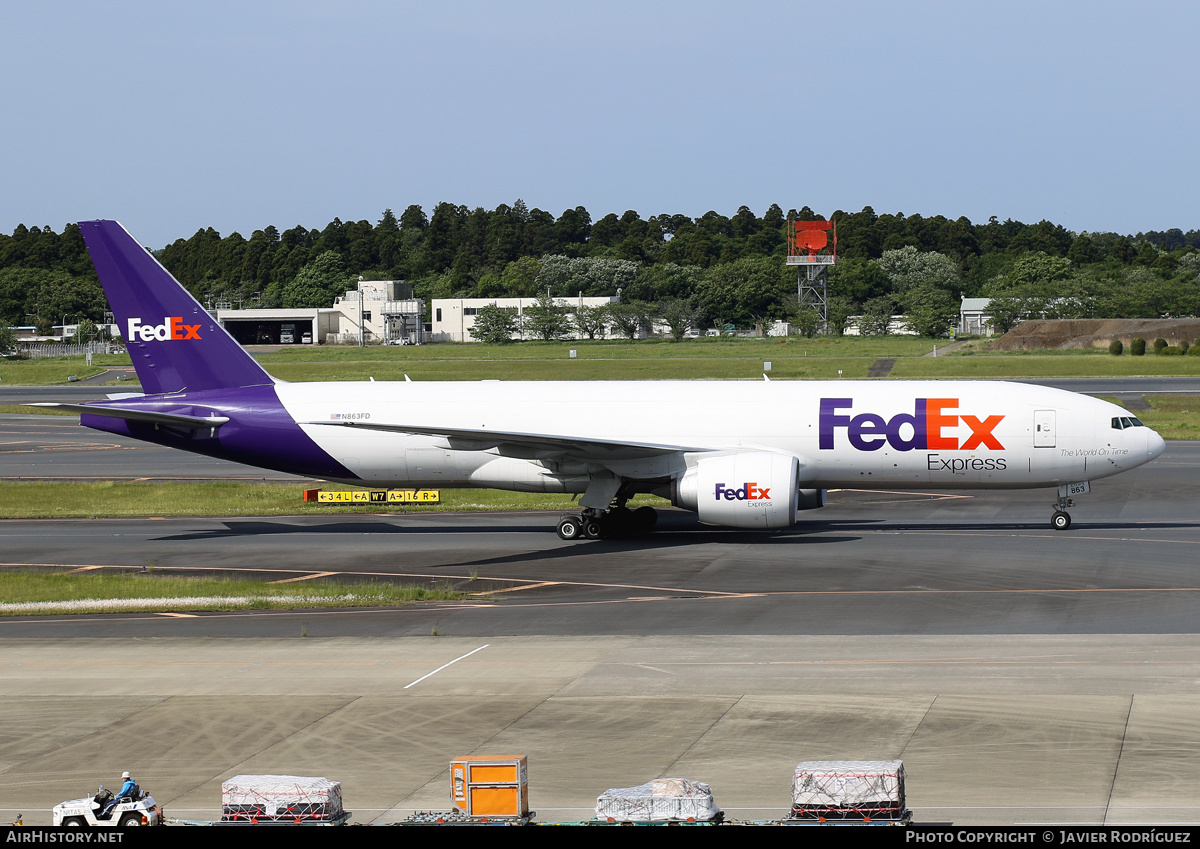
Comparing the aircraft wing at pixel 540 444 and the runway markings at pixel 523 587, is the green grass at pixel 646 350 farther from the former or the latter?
the runway markings at pixel 523 587

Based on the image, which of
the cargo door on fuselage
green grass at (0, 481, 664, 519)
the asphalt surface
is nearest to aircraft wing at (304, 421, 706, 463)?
the asphalt surface

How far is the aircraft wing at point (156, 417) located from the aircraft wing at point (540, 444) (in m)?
4.92

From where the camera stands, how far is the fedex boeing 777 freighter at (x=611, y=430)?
37.9 m

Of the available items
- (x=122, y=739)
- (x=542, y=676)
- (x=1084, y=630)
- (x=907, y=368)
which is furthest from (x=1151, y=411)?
(x=122, y=739)

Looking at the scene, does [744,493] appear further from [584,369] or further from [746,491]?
[584,369]

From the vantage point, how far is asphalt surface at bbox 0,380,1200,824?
56.2ft

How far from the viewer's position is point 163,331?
42.4m

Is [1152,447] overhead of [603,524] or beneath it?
overhead

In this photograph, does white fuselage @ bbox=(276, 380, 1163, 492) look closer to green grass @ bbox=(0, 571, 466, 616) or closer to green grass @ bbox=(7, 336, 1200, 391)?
green grass @ bbox=(0, 571, 466, 616)

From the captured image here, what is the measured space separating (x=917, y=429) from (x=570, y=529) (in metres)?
11.3

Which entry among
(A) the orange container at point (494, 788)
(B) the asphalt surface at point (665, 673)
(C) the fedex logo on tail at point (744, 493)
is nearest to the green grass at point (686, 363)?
(C) the fedex logo on tail at point (744, 493)

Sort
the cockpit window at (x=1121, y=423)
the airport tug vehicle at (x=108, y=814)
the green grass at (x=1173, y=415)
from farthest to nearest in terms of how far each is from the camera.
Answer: the green grass at (x=1173, y=415), the cockpit window at (x=1121, y=423), the airport tug vehicle at (x=108, y=814)

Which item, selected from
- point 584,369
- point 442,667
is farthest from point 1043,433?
point 584,369

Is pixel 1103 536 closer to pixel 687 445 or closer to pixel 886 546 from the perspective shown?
pixel 886 546
